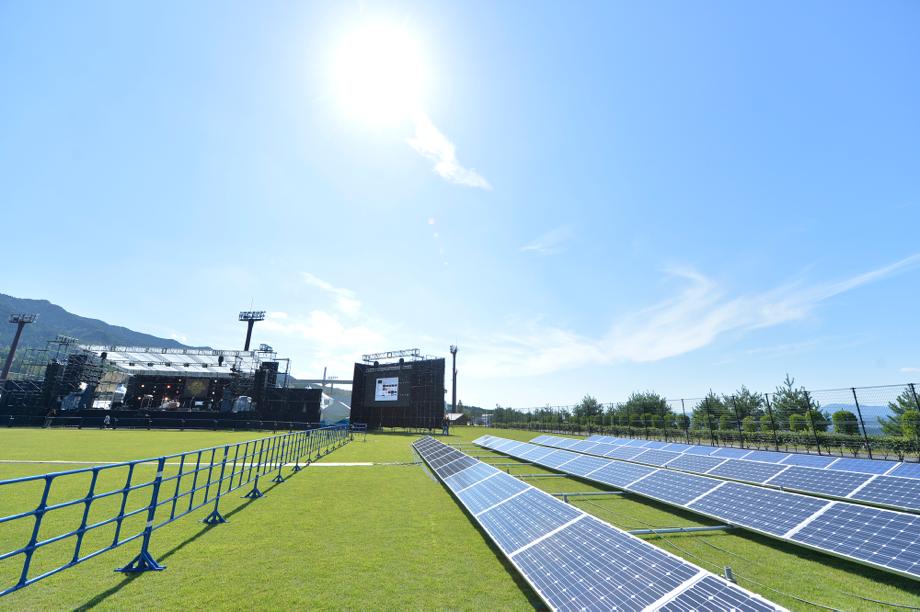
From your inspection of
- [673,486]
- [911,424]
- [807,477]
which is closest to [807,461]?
[807,477]

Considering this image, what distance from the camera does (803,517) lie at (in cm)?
626

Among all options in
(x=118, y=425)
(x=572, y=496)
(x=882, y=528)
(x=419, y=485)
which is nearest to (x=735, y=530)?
(x=882, y=528)

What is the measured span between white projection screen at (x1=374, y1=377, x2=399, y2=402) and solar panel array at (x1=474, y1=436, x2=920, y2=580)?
43002 millimetres

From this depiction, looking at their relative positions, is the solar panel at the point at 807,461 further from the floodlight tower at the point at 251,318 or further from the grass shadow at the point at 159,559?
the floodlight tower at the point at 251,318

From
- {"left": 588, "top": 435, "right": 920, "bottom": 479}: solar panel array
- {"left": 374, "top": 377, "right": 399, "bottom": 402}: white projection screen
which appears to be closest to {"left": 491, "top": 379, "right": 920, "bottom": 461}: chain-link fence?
{"left": 588, "top": 435, "right": 920, "bottom": 479}: solar panel array

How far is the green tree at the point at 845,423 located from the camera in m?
20.6

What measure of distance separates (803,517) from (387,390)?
48324 mm

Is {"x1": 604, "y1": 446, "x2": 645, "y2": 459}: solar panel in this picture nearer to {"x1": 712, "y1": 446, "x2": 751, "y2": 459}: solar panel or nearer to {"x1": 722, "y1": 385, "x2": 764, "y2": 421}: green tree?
{"x1": 712, "y1": 446, "x2": 751, "y2": 459}: solar panel

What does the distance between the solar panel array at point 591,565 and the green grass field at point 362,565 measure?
556 millimetres

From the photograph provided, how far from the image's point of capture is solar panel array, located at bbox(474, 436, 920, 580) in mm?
4996

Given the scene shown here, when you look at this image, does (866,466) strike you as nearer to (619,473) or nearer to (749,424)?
(619,473)

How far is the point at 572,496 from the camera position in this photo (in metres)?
9.75

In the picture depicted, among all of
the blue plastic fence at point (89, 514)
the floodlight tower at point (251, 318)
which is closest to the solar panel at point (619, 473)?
the blue plastic fence at point (89, 514)

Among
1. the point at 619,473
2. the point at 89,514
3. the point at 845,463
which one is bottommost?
the point at 89,514
